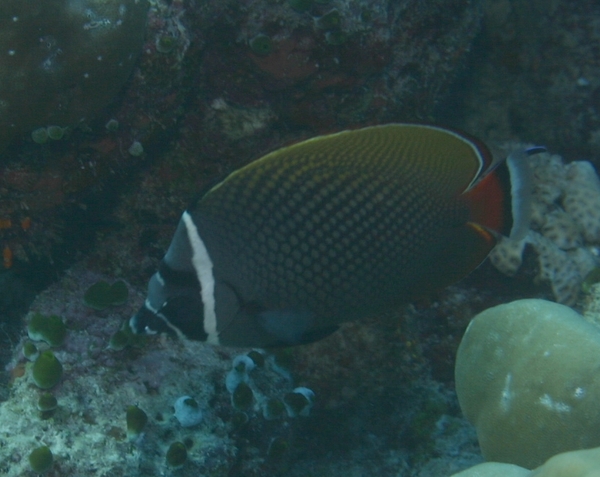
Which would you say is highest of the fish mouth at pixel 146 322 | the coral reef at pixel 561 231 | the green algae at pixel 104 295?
the fish mouth at pixel 146 322

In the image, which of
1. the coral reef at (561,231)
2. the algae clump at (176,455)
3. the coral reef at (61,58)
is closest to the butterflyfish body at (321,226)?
the algae clump at (176,455)

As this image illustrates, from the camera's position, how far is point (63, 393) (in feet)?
9.27

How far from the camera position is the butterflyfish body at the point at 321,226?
1.84 meters

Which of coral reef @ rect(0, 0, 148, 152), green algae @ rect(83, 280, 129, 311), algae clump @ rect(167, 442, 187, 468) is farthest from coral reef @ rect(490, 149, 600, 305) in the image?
coral reef @ rect(0, 0, 148, 152)

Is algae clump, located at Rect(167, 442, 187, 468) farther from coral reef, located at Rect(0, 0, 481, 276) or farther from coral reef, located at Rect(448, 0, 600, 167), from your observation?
coral reef, located at Rect(448, 0, 600, 167)

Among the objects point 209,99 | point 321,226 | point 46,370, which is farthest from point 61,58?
point 321,226

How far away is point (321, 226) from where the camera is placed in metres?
1.88

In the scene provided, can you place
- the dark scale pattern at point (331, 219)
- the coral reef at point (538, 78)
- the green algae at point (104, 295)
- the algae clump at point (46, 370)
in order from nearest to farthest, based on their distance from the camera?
the dark scale pattern at point (331, 219) < the algae clump at point (46, 370) < the green algae at point (104, 295) < the coral reef at point (538, 78)

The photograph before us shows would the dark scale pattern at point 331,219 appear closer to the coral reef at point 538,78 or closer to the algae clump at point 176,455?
the algae clump at point 176,455

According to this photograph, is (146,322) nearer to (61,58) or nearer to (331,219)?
(331,219)

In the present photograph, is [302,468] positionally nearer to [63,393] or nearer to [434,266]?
[63,393]

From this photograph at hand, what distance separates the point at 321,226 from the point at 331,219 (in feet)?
0.16

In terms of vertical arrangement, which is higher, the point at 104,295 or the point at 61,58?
the point at 61,58

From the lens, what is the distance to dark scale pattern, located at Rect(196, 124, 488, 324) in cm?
184
